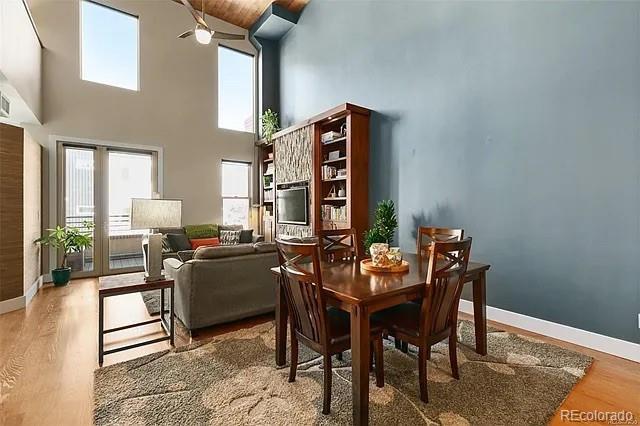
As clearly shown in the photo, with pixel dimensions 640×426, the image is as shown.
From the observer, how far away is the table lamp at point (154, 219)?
2488 millimetres

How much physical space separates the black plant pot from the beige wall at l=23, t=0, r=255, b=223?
1894 millimetres

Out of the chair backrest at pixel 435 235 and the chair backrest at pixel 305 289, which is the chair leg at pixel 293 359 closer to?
the chair backrest at pixel 305 289

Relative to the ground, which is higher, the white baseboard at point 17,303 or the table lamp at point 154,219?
the table lamp at point 154,219

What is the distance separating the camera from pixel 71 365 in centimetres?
232

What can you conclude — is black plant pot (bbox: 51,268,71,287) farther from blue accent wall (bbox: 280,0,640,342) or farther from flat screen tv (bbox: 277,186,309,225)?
blue accent wall (bbox: 280,0,640,342)

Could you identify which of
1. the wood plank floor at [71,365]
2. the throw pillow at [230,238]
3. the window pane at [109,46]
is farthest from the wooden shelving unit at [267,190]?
the wood plank floor at [71,365]

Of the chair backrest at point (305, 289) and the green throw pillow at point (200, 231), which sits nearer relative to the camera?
the chair backrest at point (305, 289)

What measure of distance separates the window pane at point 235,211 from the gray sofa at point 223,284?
12.3ft

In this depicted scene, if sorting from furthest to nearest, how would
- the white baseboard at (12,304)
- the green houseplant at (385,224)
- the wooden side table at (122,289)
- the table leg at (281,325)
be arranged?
the green houseplant at (385,224), the white baseboard at (12,304), the wooden side table at (122,289), the table leg at (281,325)

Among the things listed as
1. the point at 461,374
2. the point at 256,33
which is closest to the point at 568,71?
the point at 461,374

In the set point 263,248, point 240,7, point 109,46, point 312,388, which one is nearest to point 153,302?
point 263,248

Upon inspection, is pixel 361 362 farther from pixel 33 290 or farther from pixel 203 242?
pixel 33 290

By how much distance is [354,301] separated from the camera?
151cm

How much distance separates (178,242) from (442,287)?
471cm
